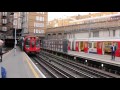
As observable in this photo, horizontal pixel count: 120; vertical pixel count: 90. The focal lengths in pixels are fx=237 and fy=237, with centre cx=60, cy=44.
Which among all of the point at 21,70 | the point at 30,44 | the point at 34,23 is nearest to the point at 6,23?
the point at 34,23

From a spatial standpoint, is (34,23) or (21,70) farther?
(34,23)

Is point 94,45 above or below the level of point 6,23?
below

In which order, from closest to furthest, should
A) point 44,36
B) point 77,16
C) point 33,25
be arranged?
point 33,25, point 44,36, point 77,16

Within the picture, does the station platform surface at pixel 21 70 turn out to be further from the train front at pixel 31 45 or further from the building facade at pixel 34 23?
the building facade at pixel 34 23

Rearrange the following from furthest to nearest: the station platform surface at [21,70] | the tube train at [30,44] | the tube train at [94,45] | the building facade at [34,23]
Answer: the building facade at [34,23], the tube train at [30,44], the tube train at [94,45], the station platform surface at [21,70]

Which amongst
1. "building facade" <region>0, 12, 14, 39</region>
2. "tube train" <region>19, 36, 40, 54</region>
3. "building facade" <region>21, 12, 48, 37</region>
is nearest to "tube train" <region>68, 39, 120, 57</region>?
"tube train" <region>19, 36, 40, 54</region>

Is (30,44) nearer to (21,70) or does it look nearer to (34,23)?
(34,23)

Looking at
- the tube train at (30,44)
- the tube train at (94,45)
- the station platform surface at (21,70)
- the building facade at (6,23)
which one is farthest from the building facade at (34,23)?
the station platform surface at (21,70)

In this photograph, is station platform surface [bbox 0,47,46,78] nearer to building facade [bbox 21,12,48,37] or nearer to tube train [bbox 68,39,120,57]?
tube train [bbox 68,39,120,57]

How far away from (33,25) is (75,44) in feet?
34.9
